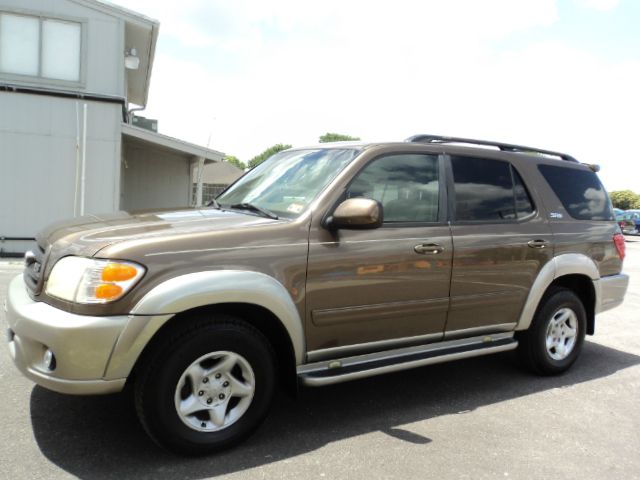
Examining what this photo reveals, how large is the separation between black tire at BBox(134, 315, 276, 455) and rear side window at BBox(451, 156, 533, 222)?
6.04ft

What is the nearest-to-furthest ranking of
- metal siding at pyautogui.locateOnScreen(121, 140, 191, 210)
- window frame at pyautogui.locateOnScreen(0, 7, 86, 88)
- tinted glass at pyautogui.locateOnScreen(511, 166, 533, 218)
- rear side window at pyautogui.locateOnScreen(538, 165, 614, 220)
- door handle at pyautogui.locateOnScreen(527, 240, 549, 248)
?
door handle at pyautogui.locateOnScreen(527, 240, 549, 248) < tinted glass at pyautogui.locateOnScreen(511, 166, 533, 218) < rear side window at pyautogui.locateOnScreen(538, 165, 614, 220) < window frame at pyautogui.locateOnScreen(0, 7, 86, 88) < metal siding at pyautogui.locateOnScreen(121, 140, 191, 210)

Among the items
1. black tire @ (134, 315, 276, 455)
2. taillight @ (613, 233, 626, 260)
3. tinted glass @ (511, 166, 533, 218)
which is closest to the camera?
black tire @ (134, 315, 276, 455)

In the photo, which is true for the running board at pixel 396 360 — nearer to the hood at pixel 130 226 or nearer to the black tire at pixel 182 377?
the black tire at pixel 182 377

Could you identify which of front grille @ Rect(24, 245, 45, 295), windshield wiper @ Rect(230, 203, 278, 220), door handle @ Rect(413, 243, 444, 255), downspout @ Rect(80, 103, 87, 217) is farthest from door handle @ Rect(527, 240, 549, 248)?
downspout @ Rect(80, 103, 87, 217)

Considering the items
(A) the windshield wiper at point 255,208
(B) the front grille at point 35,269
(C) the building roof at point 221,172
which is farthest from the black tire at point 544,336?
(C) the building roof at point 221,172

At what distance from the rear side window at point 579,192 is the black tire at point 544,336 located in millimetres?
743

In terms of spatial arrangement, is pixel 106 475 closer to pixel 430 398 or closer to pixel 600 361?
pixel 430 398

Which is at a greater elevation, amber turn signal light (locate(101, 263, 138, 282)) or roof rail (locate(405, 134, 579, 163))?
roof rail (locate(405, 134, 579, 163))

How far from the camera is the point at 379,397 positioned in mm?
4039

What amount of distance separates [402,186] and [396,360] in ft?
3.94

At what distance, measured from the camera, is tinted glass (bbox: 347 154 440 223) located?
12.0 feet

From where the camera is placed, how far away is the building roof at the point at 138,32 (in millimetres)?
12016

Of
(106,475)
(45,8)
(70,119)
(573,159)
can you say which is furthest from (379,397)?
(45,8)

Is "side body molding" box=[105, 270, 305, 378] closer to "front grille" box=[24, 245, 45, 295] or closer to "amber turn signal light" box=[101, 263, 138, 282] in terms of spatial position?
"amber turn signal light" box=[101, 263, 138, 282]
